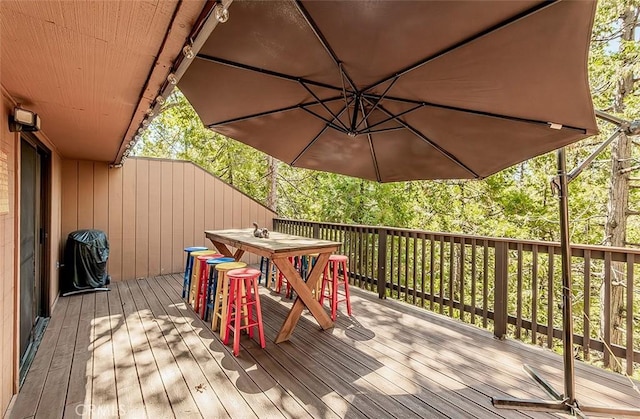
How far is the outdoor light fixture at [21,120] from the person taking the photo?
1988 mm

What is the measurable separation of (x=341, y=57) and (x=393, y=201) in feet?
23.6

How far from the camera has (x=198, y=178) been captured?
5.84 meters

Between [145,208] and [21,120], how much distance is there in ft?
11.5

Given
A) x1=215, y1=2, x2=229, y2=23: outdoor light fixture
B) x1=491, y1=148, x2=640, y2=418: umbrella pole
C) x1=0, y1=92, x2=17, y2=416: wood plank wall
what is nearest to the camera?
x1=215, y1=2, x2=229, y2=23: outdoor light fixture

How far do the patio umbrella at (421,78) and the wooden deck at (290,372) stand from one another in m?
0.58

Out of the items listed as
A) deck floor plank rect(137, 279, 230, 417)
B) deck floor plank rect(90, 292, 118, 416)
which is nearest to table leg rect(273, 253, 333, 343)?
deck floor plank rect(137, 279, 230, 417)

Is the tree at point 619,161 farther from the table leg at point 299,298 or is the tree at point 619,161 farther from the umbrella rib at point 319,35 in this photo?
the umbrella rib at point 319,35

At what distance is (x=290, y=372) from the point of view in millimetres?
2348

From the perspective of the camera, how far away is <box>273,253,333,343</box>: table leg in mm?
2783

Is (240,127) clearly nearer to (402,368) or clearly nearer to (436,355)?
(402,368)

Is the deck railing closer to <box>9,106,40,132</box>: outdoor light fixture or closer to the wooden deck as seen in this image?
the wooden deck

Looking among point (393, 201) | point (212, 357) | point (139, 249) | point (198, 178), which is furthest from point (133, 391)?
point (393, 201)

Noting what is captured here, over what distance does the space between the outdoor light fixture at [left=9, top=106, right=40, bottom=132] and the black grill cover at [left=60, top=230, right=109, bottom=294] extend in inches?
109

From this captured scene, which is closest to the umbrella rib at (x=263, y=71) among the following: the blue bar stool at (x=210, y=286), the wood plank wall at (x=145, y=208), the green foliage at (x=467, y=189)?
the blue bar stool at (x=210, y=286)
